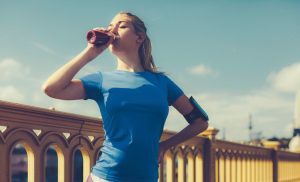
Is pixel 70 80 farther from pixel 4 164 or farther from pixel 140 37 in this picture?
pixel 4 164

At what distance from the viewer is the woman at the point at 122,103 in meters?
2.12

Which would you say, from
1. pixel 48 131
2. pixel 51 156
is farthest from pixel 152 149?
pixel 51 156

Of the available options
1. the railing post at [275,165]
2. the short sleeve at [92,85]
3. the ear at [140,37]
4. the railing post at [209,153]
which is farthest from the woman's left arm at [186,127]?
the railing post at [275,165]

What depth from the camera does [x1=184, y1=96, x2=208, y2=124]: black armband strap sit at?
8.62ft

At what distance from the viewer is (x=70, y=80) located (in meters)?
2.09

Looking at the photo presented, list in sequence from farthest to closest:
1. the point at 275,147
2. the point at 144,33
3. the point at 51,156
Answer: the point at 51,156 < the point at 275,147 < the point at 144,33

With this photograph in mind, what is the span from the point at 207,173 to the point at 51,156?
6881 cm

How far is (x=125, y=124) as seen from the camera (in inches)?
83.5

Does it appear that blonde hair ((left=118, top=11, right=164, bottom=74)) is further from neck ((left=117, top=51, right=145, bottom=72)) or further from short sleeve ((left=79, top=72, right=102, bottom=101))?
short sleeve ((left=79, top=72, right=102, bottom=101))

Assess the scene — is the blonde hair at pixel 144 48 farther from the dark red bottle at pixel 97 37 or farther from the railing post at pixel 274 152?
the railing post at pixel 274 152

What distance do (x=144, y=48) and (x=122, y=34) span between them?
0.69ft

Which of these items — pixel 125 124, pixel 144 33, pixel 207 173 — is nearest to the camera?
pixel 125 124

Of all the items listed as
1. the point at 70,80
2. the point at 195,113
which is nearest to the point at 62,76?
the point at 70,80

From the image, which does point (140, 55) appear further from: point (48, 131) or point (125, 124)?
point (48, 131)
